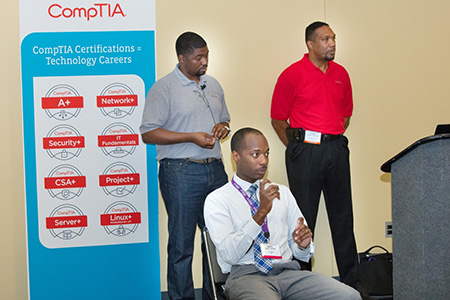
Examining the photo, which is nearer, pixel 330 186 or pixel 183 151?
pixel 183 151

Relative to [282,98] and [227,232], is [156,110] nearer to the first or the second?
[282,98]

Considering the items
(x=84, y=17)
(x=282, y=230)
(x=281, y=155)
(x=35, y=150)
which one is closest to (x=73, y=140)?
(x=35, y=150)

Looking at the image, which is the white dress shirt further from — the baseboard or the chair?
the baseboard

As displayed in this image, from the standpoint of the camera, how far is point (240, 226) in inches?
123

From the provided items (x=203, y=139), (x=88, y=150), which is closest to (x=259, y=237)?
(x=203, y=139)

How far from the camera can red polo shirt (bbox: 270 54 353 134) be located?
4.65 m

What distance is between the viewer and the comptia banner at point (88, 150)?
4473 millimetres

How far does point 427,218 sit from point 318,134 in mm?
1772

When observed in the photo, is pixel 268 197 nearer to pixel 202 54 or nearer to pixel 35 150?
pixel 202 54

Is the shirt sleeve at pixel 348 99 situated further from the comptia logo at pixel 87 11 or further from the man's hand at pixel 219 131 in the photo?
the comptia logo at pixel 87 11

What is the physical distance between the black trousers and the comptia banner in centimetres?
110

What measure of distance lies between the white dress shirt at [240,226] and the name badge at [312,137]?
140cm

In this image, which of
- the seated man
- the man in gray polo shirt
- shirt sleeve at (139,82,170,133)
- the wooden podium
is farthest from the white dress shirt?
shirt sleeve at (139,82,170,133)

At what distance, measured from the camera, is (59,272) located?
4527 millimetres
